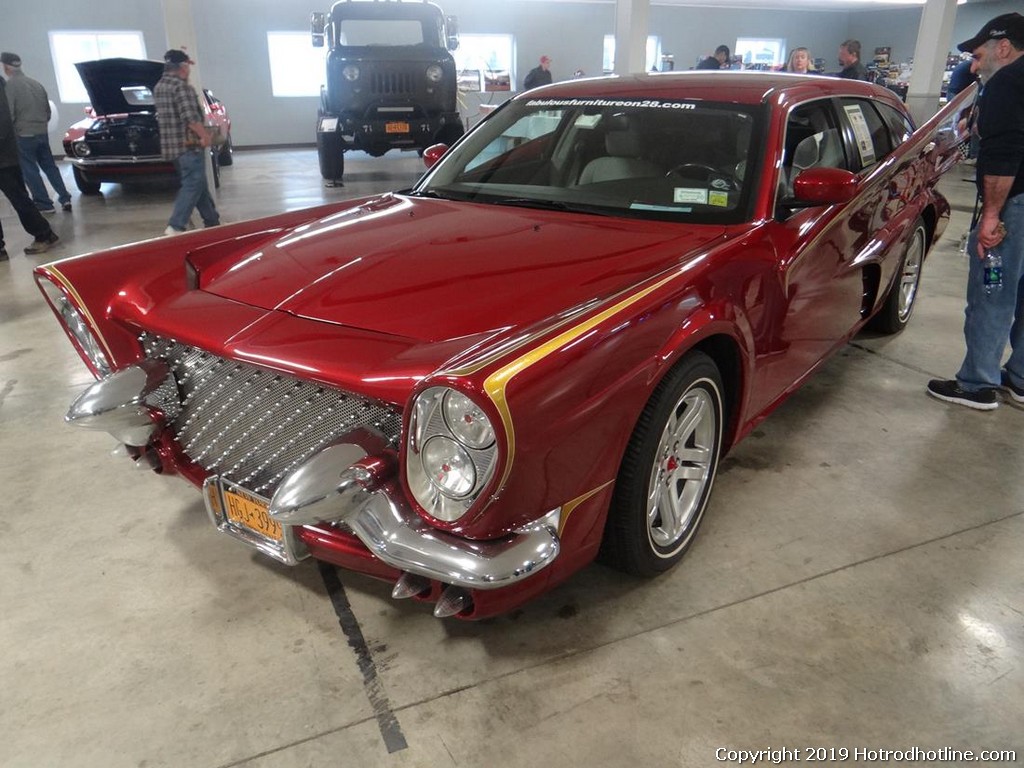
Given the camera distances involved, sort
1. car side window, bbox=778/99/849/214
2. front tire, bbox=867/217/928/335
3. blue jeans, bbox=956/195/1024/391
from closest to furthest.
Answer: car side window, bbox=778/99/849/214
blue jeans, bbox=956/195/1024/391
front tire, bbox=867/217/928/335

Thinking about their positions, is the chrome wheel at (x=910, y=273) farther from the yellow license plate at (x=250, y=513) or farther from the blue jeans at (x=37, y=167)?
the blue jeans at (x=37, y=167)

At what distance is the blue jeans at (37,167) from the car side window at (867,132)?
770 centimetres

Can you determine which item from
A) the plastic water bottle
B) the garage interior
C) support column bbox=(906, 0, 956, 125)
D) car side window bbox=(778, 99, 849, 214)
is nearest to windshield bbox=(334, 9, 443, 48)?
support column bbox=(906, 0, 956, 125)

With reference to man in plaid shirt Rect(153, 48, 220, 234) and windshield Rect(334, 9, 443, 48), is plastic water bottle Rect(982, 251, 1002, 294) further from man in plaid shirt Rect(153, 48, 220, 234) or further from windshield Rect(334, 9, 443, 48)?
windshield Rect(334, 9, 443, 48)

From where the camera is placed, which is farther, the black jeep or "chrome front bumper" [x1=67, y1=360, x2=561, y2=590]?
the black jeep

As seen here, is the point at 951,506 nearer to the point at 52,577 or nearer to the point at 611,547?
the point at 611,547

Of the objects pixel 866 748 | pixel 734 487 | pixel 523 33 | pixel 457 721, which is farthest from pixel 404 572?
pixel 523 33

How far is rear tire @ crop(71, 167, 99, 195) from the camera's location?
9.22 m

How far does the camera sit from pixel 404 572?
171cm

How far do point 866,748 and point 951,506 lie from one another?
4.02 feet

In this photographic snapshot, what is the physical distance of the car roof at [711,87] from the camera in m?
2.63

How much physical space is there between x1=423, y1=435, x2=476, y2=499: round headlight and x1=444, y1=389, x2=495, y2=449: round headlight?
27mm

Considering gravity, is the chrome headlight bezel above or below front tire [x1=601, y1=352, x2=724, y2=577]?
above

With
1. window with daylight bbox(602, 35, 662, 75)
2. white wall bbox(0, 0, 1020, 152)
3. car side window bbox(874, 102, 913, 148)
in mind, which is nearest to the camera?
car side window bbox(874, 102, 913, 148)
